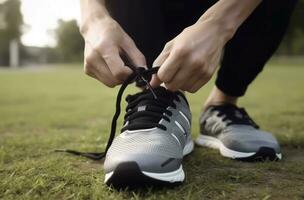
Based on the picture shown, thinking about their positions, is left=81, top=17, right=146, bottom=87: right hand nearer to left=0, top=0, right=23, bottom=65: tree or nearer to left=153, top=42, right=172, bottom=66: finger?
left=153, top=42, right=172, bottom=66: finger

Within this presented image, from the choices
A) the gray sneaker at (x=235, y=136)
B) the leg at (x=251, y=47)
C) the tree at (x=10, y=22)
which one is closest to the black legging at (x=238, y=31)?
the leg at (x=251, y=47)

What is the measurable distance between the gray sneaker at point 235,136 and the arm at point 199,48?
18.5 inches

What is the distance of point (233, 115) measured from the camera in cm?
185

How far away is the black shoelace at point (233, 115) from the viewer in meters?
1.81

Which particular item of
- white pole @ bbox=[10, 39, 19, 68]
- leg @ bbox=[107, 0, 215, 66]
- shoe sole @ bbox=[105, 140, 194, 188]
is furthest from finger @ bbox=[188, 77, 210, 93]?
white pole @ bbox=[10, 39, 19, 68]

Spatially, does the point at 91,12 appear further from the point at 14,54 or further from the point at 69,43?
the point at 69,43

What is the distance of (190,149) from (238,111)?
30cm

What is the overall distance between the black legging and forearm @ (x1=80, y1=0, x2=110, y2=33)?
15cm

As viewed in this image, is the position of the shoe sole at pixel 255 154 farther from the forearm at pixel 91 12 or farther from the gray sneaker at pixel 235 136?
the forearm at pixel 91 12

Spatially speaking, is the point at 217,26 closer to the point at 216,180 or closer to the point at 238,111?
the point at 216,180

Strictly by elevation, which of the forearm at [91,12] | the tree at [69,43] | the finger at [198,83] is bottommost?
the tree at [69,43]

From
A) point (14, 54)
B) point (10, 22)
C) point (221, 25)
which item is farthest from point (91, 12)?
point (14, 54)

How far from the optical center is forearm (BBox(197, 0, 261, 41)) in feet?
4.31

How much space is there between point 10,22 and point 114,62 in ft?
143
